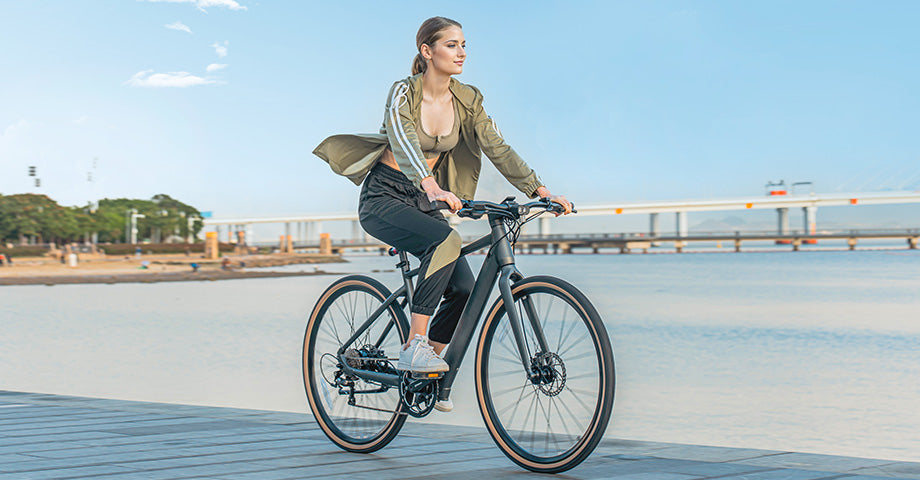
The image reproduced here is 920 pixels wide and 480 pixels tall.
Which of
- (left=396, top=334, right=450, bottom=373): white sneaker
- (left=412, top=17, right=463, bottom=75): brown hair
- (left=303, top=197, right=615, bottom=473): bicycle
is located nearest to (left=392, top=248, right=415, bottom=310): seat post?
(left=303, top=197, right=615, bottom=473): bicycle

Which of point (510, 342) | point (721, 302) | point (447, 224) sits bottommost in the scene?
point (721, 302)

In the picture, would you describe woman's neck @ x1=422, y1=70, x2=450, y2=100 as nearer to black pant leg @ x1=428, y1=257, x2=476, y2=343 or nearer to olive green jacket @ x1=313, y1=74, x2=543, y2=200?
olive green jacket @ x1=313, y1=74, x2=543, y2=200

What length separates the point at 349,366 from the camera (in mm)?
4328

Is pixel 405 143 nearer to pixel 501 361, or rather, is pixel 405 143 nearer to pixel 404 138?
pixel 404 138

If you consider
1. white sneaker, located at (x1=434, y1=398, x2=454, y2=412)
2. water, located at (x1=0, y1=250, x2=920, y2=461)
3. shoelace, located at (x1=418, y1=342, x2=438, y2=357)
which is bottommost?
water, located at (x1=0, y1=250, x2=920, y2=461)

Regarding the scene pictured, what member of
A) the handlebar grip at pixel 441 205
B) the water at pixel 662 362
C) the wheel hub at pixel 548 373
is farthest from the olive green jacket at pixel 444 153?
the water at pixel 662 362

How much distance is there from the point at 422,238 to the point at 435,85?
666 mm

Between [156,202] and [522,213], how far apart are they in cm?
12869

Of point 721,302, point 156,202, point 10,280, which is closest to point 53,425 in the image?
point 721,302

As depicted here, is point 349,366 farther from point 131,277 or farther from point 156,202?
point 156,202

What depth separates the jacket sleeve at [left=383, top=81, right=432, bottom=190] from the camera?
3709 millimetres

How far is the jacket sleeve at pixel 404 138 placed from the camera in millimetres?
3709

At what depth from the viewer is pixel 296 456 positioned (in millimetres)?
4008

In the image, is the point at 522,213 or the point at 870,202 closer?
the point at 522,213
